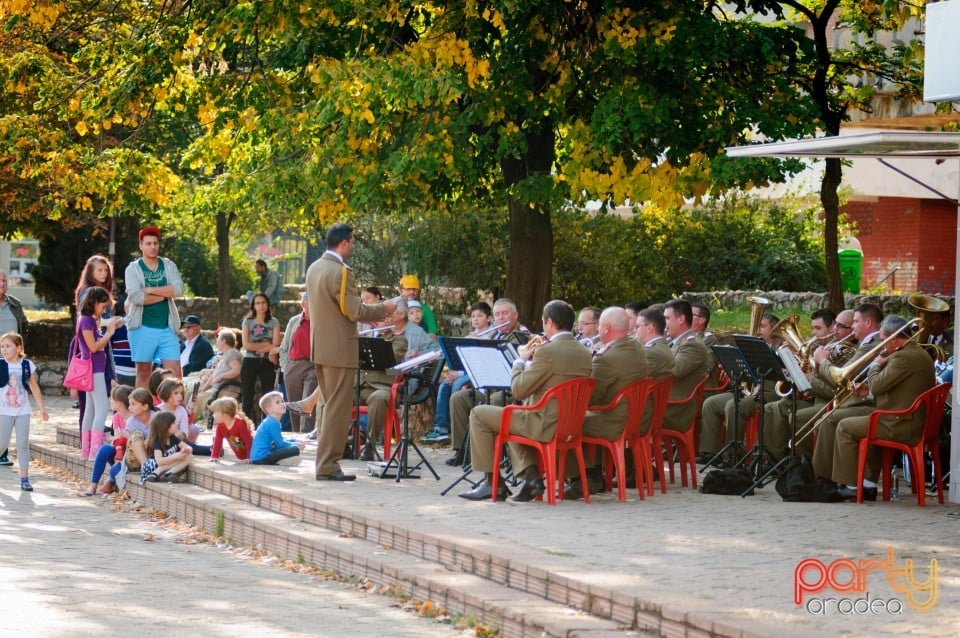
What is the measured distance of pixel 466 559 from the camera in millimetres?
8422

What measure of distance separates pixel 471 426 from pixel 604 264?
14377 millimetres


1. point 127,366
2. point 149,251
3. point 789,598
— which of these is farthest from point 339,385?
point 789,598

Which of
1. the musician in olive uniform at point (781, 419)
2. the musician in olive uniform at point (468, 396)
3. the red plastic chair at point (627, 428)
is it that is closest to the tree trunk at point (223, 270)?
the musician in olive uniform at point (468, 396)

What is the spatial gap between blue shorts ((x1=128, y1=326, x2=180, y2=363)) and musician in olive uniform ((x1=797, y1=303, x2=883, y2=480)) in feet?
20.8

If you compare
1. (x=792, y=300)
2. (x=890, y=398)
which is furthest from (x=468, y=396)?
(x=792, y=300)

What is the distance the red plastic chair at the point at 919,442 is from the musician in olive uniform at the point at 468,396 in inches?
148

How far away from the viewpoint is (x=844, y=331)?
13.2 metres

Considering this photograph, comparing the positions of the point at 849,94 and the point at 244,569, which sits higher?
the point at 849,94

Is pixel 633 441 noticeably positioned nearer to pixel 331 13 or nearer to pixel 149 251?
pixel 149 251

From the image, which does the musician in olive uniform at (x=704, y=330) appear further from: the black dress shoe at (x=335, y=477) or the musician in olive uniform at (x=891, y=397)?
the black dress shoe at (x=335, y=477)

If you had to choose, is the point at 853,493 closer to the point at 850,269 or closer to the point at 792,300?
the point at 792,300

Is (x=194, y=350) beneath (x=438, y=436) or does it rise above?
above

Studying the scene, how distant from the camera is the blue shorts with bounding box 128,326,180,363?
14.2 metres

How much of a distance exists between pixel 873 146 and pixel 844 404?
2.29m
